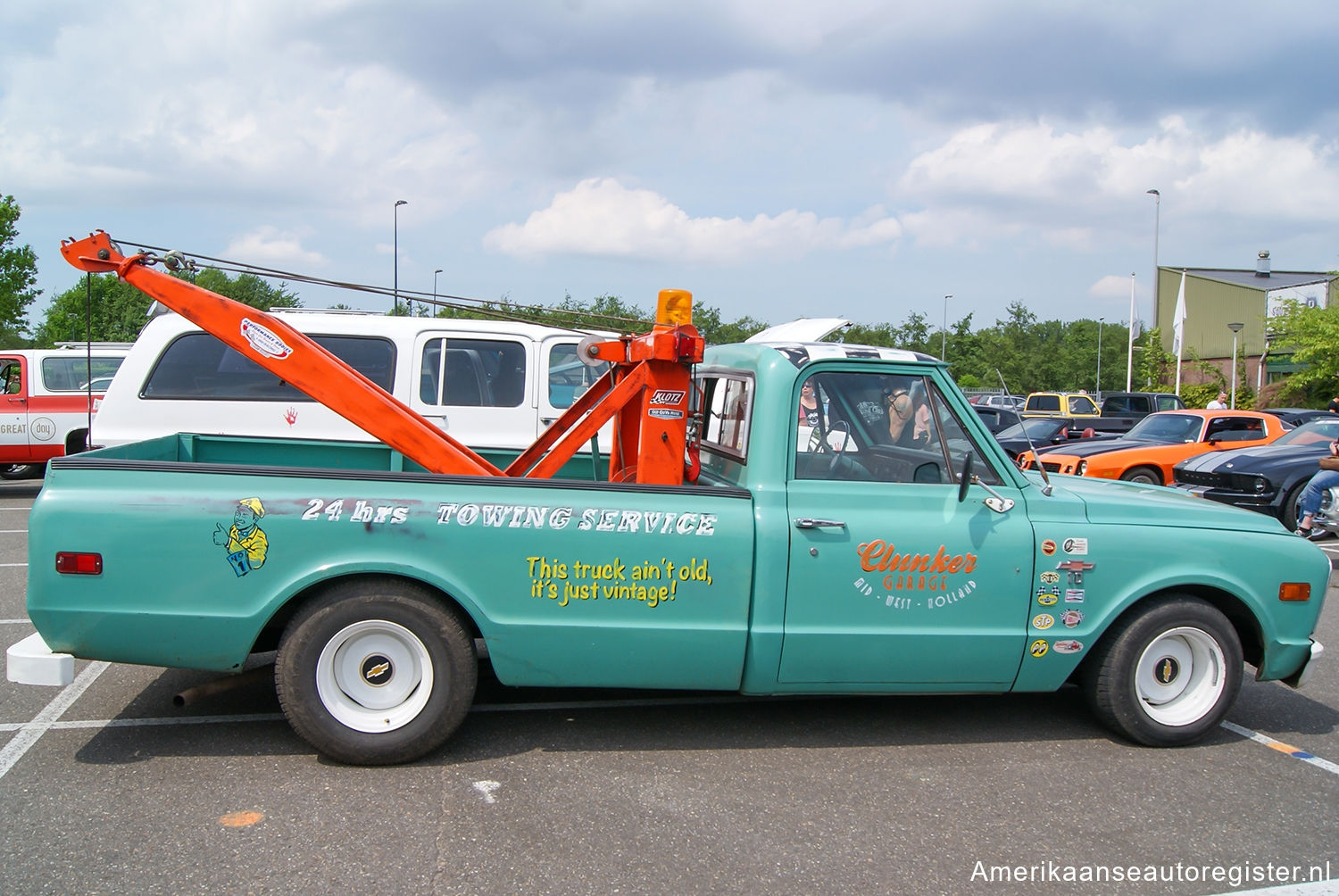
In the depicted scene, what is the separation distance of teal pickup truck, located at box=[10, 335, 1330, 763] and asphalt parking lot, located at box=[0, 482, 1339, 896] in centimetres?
32

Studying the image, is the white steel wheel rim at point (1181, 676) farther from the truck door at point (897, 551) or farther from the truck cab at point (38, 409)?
the truck cab at point (38, 409)

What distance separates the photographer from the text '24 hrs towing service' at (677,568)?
378 cm

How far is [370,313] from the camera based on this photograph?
8.94 meters

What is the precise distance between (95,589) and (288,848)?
132 cm

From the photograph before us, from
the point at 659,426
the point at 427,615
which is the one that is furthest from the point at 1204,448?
the point at 427,615

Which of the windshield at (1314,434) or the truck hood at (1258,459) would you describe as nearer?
the truck hood at (1258,459)

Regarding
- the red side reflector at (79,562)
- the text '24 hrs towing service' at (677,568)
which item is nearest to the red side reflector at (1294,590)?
the text '24 hrs towing service' at (677,568)

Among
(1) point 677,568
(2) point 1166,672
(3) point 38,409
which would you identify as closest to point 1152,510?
(2) point 1166,672

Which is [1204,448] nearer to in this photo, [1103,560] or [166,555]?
[1103,560]

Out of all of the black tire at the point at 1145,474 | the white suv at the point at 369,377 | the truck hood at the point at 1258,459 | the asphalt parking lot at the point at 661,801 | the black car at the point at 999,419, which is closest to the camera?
the asphalt parking lot at the point at 661,801

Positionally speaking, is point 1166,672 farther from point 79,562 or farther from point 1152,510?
point 79,562

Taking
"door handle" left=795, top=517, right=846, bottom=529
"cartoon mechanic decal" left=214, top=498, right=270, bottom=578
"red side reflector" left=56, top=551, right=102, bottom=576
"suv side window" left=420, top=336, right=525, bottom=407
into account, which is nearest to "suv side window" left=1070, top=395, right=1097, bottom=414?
"suv side window" left=420, top=336, right=525, bottom=407

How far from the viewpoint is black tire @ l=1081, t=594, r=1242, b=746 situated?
4.30 meters

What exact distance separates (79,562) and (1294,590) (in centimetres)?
519
